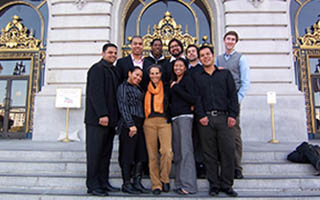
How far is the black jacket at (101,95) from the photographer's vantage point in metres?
3.37

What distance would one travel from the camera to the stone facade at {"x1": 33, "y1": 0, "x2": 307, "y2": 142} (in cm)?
744

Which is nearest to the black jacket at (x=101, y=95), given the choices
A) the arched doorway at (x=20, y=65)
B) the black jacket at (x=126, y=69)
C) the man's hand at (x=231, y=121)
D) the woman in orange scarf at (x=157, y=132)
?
the black jacket at (x=126, y=69)

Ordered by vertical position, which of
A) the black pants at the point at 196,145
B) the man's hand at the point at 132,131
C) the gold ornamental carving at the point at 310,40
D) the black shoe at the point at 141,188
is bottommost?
the black shoe at the point at 141,188

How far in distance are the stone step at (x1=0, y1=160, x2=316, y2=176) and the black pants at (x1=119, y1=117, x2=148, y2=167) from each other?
855 mm

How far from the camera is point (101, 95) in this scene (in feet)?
11.1

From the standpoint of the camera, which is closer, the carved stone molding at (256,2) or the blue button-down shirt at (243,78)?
Answer: the blue button-down shirt at (243,78)

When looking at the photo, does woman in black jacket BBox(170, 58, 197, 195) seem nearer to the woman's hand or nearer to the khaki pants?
the khaki pants

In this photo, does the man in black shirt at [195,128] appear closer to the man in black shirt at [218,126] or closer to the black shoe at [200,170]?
the black shoe at [200,170]

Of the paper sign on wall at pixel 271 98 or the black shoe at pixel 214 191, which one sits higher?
the paper sign on wall at pixel 271 98

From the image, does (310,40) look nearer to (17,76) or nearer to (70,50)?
(70,50)

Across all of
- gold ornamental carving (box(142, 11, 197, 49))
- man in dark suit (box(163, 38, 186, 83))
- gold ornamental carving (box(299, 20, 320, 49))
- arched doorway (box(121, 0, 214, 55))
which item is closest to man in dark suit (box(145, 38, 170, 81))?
man in dark suit (box(163, 38, 186, 83))

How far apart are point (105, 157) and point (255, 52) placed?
6.59 m

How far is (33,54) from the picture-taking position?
384 inches

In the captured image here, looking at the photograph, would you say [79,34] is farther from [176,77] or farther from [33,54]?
[176,77]
